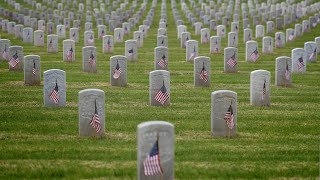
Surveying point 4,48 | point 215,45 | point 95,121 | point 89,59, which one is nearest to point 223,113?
point 95,121

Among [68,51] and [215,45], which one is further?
[215,45]

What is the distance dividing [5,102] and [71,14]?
2774 cm

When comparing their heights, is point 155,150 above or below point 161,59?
below

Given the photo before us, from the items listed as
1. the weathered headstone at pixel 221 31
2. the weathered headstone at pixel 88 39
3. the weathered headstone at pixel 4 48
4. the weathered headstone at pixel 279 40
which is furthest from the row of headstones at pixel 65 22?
the weathered headstone at pixel 4 48

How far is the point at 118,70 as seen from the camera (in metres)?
24.5

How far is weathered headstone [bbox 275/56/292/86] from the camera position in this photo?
79.0ft

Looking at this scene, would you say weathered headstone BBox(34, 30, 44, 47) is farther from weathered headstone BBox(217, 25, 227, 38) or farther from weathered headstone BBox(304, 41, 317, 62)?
weathered headstone BBox(304, 41, 317, 62)

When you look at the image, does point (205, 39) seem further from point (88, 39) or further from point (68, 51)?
point (68, 51)

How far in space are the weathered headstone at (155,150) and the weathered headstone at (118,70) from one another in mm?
11382

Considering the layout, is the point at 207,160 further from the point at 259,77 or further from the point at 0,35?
the point at 0,35

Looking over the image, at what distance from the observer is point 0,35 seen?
39.9 metres

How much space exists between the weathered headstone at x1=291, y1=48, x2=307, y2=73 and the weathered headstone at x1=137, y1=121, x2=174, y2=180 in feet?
51.9

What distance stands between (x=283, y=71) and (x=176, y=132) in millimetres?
7604

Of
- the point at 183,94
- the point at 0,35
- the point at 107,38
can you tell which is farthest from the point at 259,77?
the point at 0,35
